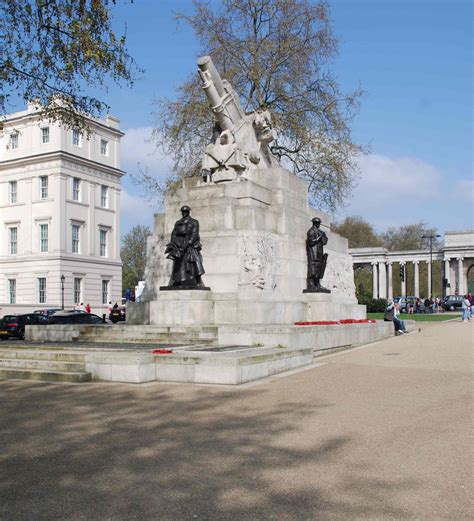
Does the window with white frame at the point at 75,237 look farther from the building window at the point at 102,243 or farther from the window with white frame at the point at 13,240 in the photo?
the window with white frame at the point at 13,240

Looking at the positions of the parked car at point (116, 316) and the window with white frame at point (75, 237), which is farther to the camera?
the window with white frame at point (75, 237)

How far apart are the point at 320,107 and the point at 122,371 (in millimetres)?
25021

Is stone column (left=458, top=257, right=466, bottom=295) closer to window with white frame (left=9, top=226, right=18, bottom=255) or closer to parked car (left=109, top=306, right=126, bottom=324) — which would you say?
window with white frame (left=9, top=226, right=18, bottom=255)

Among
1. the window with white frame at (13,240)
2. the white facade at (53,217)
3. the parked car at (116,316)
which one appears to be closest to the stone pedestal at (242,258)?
the parked car at (116,316)

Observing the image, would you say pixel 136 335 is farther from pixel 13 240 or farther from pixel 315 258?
pixel 13 240

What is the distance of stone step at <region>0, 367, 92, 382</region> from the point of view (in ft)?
33.7

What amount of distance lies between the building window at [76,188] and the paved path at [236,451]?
159 ft

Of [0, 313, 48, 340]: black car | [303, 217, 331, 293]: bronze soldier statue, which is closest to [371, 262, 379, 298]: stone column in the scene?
[0, 313, 48, 340]: black car

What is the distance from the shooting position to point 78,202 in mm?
56750

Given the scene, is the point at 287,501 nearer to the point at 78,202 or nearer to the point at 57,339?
the point at 57,339

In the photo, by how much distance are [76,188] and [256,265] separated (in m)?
44.2

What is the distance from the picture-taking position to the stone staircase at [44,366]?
1044cm

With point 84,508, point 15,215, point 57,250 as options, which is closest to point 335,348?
point 84,508

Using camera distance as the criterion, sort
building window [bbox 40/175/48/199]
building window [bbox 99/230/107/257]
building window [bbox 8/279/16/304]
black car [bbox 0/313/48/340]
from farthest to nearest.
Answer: building window [bbox 99/230/107/257] → building window [bbox 8/279/16/304] → building window [bbox 40/175/48/199] → black car [bbox 0/313/48/340]
